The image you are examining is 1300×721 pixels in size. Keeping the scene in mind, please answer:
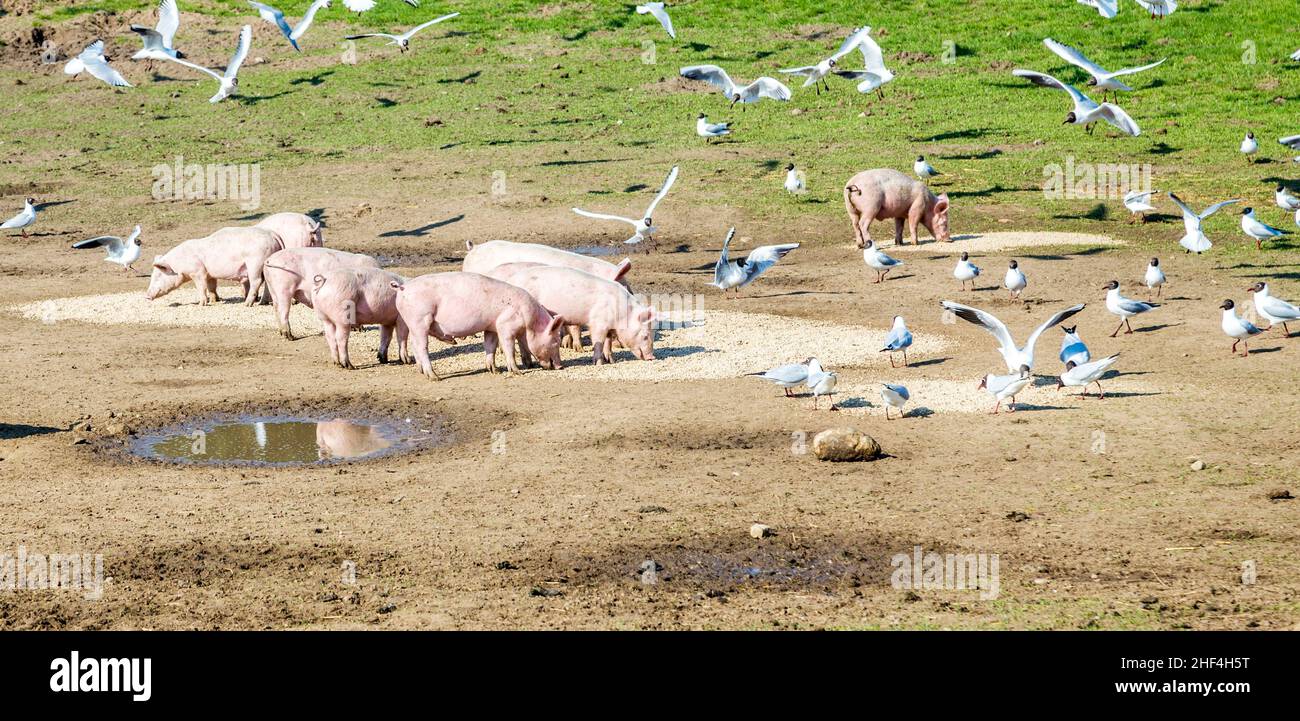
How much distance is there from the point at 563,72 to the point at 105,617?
28.2 meters

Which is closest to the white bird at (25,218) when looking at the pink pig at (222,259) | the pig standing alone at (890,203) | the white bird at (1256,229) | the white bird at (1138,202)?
the pink pig at (222,259)

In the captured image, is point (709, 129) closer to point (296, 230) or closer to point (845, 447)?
point (296, 230)

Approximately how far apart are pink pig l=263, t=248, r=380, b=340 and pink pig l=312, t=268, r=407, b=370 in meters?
0.84

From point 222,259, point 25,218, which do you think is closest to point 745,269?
point 222,259

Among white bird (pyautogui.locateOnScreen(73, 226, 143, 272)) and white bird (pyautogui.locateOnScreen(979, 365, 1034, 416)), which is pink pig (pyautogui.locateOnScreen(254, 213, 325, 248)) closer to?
white bird (pyautogui.locateOnScreen(73, 226, 143, 272))

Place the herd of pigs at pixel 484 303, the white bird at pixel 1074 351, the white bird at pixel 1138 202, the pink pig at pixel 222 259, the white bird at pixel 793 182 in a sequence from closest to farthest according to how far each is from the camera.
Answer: the white bird at pixel 1074 351 < the herd of pigs at pixel 484 303 < the pink pig at pixel 222 259 < the white bird at pixel 1138 202 < the white bird at pixel 793 182

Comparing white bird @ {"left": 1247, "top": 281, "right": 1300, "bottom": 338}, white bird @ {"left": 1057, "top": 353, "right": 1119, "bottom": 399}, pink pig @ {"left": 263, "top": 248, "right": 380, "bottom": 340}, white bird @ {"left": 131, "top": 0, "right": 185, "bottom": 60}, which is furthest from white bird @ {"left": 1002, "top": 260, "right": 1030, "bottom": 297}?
white bird @ {"left": 131, "top": 0, "right": 185, "bottom": 60}

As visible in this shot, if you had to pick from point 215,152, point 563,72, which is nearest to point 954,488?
point 215,152

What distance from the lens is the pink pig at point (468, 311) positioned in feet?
47.7

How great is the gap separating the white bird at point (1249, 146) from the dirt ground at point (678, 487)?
34.6ft

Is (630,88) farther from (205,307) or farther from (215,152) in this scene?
(205,307)

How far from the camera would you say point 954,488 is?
10461 millimetres

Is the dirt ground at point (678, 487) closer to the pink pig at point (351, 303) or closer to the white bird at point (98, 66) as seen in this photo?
the pink pig at point (351, 303)

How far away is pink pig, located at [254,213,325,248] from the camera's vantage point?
19531mm
